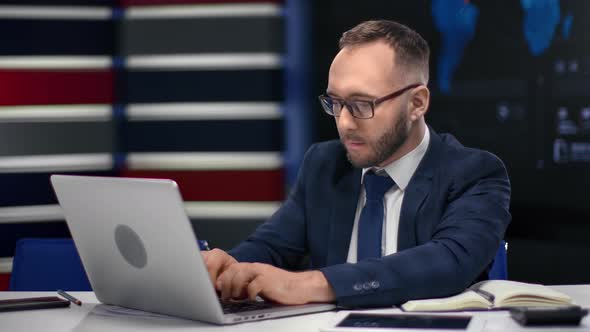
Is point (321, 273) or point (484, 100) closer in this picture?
point (321, 273)

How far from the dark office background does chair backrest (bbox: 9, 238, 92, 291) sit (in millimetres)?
2344

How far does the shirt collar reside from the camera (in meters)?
2.19

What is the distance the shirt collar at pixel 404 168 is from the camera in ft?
7.18

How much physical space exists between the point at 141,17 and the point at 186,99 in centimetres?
47

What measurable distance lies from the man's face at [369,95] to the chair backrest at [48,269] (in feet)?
2.63

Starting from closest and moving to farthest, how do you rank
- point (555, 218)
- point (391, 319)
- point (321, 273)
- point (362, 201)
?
1. point (391, 319)
2. point (321, 273)
3. point (362, 201)
4. point (555, 218)

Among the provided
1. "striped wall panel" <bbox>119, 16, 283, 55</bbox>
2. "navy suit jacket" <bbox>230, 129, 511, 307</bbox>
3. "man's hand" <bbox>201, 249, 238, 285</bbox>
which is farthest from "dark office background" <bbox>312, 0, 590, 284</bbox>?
"man's hand" <bbox>201, 249, 238, 285</bbox>

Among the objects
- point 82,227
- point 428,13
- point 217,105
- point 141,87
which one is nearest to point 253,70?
point 217,105

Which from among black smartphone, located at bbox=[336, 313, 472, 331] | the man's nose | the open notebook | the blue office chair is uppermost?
the man's nose

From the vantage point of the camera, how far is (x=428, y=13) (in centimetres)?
428

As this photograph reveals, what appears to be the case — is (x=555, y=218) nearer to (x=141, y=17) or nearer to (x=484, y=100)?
(x=484, y=100)

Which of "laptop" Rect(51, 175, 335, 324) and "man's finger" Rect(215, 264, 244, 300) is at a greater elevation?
"laptop" Rect(51, 175, 335, 324)

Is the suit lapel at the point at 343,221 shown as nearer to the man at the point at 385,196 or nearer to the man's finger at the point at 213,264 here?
the man at the point at 385,196

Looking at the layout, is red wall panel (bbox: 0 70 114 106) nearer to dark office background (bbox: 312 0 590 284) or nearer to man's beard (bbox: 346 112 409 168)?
dark office background (bbox: 312 0 590 284)
